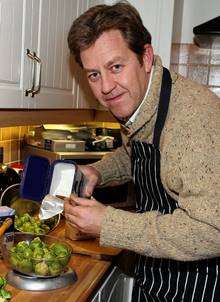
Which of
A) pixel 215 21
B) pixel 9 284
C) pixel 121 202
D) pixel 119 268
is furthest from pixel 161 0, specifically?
pixel 9 284

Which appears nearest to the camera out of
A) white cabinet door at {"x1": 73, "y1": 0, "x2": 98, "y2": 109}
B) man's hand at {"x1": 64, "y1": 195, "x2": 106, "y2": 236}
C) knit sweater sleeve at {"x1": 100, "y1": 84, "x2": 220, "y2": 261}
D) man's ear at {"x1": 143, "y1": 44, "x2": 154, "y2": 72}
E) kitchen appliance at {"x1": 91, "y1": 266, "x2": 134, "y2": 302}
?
knit sweater sleeve at {"x1": 100, "y1": 84, "x2": 220, "y2": 261}

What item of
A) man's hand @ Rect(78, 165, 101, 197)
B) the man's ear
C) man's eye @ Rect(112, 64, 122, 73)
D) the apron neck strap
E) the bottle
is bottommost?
the bottle

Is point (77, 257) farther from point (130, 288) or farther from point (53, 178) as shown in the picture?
point (130, 288)

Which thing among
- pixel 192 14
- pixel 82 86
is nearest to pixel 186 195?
pixel 82 86

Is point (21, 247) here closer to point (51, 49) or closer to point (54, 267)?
point (54, 267)

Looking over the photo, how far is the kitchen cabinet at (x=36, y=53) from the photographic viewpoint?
1314 mm

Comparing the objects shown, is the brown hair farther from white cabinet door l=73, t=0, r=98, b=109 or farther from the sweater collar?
white cabinet door l=73, t=0, r=98, b=109

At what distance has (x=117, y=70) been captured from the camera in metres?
1.21

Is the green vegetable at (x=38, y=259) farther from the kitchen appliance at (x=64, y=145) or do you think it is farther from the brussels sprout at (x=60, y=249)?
the kitchen appliance at (x=64, y=145)

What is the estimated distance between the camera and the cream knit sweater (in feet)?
3.34

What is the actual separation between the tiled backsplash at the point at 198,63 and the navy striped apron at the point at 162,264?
1.08m

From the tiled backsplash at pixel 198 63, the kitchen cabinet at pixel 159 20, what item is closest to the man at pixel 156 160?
the kitchen cabinet at pixel 159 20

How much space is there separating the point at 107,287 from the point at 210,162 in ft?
2.29

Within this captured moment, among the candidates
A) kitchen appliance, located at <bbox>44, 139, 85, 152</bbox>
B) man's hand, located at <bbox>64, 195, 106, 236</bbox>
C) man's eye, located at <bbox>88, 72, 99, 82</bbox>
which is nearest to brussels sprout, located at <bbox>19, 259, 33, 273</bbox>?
man's hand, located at <bbox>64, 195, 106, 236</bbox>
